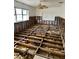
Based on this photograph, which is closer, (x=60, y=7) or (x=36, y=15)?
(x=60, y=7)

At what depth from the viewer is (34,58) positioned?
326 cm

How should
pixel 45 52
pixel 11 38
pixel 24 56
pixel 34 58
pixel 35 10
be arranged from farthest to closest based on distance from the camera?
pixel 35 10
pixel 45 52
pixel 24 56
pixel 34 58
pixel 11 38

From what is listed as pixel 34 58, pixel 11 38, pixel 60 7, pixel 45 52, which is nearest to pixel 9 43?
pixel 11 38

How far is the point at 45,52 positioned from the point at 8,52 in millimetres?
3205

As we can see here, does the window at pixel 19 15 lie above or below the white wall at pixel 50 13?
below

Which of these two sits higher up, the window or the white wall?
the white wall

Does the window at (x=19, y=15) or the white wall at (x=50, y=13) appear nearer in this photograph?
the window at (x=19, y=15)

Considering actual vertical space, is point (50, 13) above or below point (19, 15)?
above

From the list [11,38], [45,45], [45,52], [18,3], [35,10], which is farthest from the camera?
[35,10]

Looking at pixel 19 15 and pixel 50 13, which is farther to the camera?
pixel 50 13

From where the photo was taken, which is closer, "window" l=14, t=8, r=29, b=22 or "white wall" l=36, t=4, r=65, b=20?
"window" l=14, t=8, r=29, b=22

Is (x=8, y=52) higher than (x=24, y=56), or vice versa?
(x=8, y=52)
